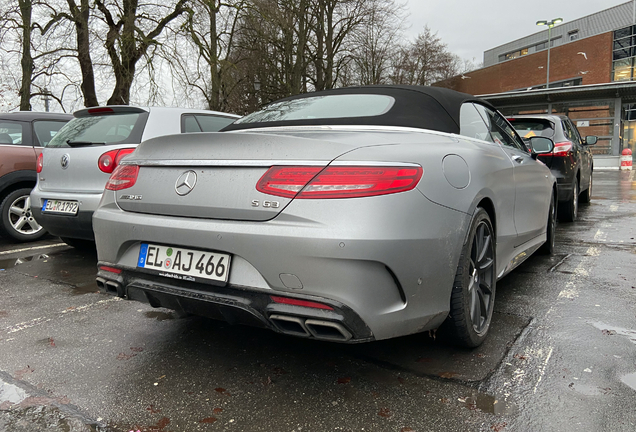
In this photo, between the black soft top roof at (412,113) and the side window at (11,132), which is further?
the side window at (11,132)

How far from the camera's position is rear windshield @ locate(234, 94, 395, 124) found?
9.68 ft

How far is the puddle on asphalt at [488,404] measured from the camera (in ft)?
6.88

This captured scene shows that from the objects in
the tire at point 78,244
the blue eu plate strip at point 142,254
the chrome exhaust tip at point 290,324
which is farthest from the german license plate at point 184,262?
the tire at point 78,244

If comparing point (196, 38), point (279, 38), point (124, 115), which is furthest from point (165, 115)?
point (279, 38)

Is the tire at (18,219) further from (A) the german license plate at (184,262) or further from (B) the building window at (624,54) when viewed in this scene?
(B) the building window at (624,54)

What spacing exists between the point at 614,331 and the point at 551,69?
46.8 m

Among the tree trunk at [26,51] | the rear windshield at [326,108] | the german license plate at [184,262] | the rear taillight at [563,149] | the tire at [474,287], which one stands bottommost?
the tire at [474,287]

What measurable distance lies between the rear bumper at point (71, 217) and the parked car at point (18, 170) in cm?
107

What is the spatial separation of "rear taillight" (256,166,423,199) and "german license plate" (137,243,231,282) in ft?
1.23

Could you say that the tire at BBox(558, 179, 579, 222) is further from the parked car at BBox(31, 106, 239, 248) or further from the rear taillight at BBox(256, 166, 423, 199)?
the rear taillight at BBox(256, 166, 423, 199)

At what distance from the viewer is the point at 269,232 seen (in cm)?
208

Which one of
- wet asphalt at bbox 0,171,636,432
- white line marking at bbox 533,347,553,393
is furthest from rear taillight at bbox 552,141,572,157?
white line marking at bbox 533,347,553,393

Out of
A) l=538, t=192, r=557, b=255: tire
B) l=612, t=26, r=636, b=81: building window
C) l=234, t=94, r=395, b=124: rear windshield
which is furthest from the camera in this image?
l=612, t=26, r=636, b=81: building window

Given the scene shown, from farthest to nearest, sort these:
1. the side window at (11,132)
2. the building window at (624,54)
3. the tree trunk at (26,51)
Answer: the building window at (624,54) < the tree trunk at (26,51) < the side window at (11,132)
